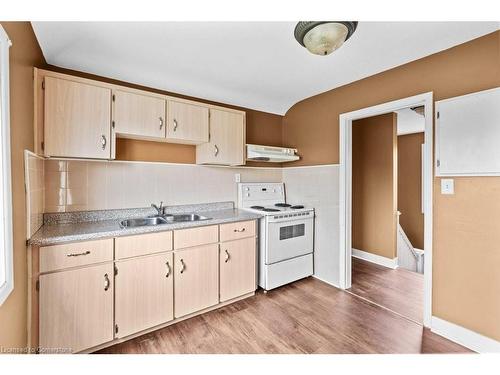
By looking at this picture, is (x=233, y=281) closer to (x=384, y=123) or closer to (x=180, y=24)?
(x=180, y=24)

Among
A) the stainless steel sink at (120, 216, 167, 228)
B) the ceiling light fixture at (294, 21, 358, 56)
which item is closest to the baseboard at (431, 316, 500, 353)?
the ceiling light fixture at (294, 21, 358, 56)

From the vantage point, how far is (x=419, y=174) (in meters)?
4.70

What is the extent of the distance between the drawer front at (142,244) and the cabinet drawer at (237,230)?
0.53 metres

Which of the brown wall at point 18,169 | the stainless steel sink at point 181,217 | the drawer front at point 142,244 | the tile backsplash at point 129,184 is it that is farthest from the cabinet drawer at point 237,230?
the brown wall at point 18,169

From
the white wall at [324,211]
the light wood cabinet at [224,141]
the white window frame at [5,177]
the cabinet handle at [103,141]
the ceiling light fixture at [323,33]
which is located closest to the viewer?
the white window frame at [5,177]

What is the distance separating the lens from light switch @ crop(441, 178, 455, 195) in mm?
1817

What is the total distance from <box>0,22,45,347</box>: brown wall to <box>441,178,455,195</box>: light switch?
2.86 meters

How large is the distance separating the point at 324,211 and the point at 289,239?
58 cm

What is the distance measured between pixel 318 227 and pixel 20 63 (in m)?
3.00

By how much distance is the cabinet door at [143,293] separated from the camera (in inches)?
68.2

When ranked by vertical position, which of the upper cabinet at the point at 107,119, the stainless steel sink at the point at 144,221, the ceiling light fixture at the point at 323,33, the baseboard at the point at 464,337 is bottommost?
the baseboard at the point at 464,337

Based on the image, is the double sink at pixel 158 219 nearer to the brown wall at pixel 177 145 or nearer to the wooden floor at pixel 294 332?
the brown wall at pixel 177 145

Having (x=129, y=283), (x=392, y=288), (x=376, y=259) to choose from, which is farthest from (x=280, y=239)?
(x=376, y=259)

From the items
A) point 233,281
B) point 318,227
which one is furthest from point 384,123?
point 233,281
